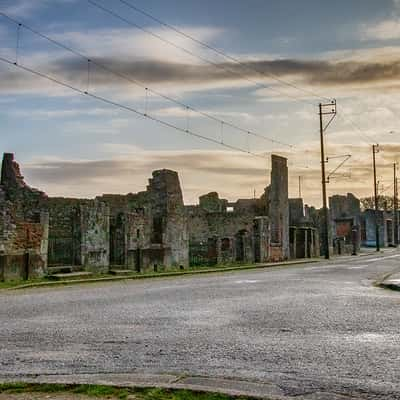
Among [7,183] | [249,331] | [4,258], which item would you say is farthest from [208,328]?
[7,183]

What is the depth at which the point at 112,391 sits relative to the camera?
19.9 feet

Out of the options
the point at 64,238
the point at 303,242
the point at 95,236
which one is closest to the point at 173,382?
the point at 95,236

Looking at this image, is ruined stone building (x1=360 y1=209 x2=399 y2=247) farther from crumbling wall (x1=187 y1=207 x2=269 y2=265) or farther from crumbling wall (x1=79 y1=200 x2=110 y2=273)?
crumbling wall (x1=79 y1=200 x2=110 y2=273)

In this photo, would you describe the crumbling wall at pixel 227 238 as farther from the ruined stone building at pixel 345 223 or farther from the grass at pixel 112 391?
the grass at pixel 112 391

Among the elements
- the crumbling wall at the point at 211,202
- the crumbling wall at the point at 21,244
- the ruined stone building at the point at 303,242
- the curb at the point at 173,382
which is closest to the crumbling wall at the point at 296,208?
the crumbling wall at the point at 211,202

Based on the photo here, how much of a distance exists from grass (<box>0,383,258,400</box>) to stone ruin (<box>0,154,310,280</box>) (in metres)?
15.6

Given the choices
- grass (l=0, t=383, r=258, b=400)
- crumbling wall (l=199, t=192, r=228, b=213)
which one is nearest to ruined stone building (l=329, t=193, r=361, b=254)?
crumbling wall (l=199, t=192, r=228, b=213)

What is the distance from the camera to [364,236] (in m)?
92.9

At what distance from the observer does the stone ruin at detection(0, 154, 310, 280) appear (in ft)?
74.8

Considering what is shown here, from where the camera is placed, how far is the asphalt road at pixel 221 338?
6918 millimetres

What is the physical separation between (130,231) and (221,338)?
20.0 m

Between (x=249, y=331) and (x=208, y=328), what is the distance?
28.4 inches

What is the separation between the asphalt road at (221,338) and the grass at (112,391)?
22.9 inches

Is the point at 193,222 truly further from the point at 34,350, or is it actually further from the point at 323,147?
the point at 34,350
